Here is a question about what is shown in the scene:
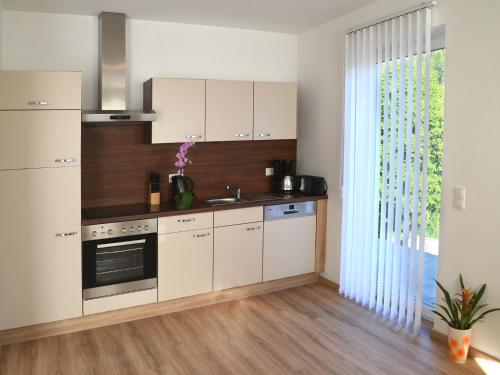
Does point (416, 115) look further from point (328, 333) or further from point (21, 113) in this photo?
point (21, 113)

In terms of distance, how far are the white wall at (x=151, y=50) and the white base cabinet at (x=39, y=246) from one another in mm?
958

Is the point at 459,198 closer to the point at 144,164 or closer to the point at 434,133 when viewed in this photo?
the point at 434,133

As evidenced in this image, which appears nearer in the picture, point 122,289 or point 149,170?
point 122,289

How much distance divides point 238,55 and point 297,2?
113 centimetres

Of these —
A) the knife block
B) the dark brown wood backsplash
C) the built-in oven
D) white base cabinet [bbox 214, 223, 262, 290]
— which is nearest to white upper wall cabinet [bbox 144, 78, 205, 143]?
the dark brown wood backsplash

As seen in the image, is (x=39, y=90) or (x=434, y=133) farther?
(x=434, y=133)

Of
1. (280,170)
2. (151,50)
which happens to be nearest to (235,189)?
(280,170)

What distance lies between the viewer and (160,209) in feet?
13.8

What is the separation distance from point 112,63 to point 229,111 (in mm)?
1133

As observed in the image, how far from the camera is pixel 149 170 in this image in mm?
4555

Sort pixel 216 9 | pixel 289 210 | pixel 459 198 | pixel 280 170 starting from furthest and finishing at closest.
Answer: pixel 280 170 → pixel 289 210 → pixel 216 9 → pixel 459 198

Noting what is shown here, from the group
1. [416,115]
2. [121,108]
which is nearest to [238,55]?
[121,108]

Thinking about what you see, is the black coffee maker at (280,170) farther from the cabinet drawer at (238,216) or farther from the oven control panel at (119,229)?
the oven control panel at (119,229)

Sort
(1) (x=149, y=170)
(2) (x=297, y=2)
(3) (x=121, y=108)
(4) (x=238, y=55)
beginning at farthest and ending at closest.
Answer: (4) (x=238, y=55), (1) (x=149, y=170), (3) (x=121, y=108), (2) (x=297, y=2)
